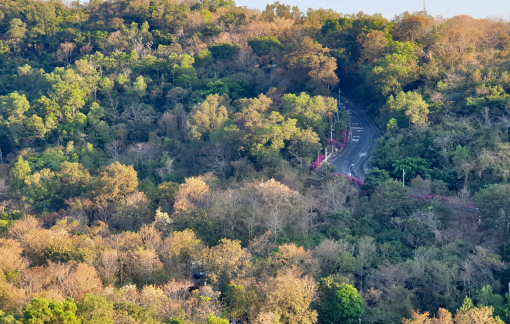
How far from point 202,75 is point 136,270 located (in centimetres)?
2754

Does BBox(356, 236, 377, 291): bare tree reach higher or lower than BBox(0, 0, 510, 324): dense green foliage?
lower

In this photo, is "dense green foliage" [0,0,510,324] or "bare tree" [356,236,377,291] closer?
"dense green foliage" [0,0,510,324]

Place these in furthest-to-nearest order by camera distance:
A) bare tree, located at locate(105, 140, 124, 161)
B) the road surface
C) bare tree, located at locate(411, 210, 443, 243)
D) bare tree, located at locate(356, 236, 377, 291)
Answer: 1. bare tree, located at locate(105, 140, 124, 161)
2. the road surface
3. bare tree, located at locate(411, 210, 443, 243)
4. bare tree, located at locate(356, 236, 377, 291)

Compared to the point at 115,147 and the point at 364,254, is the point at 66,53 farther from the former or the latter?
the point at 364,254

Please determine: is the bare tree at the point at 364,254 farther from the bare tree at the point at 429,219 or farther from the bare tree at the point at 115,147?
the bare tree at the point at 115,147

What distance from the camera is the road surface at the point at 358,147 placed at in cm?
3825

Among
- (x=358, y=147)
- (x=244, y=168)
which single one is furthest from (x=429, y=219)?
(x=244, y=168)

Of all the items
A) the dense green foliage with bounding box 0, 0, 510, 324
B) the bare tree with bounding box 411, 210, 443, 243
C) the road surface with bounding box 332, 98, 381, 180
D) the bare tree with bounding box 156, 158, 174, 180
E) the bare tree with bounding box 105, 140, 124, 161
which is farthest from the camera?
the bare tree with bounding box 105, 140, 124, 161

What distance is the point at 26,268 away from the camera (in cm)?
2503

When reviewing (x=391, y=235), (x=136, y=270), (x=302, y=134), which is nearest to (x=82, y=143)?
(x=302, y=134)

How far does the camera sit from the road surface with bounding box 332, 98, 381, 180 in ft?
125

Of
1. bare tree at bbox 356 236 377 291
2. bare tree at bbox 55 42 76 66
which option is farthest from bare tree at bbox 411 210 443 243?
bare tree at bbox 55 42 76 66

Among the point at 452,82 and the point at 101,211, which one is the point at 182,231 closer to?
the point at 101,211

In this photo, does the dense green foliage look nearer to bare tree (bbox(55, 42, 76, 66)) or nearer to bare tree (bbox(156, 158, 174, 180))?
bare tree (bbox(55, 42, 76, 66))
